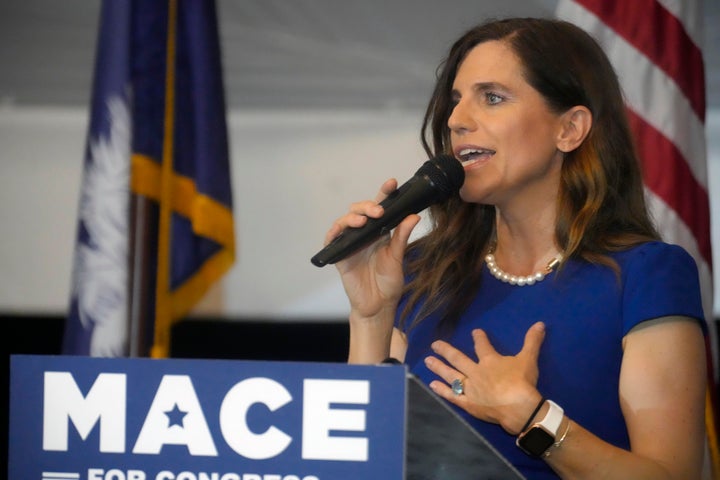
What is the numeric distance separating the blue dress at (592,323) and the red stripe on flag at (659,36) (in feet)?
3.43

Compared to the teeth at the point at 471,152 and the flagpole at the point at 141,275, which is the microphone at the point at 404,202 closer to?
the teeth at the point at 471,152

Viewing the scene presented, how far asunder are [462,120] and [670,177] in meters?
0.99

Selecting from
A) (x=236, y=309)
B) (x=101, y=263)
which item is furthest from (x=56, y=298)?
(x=101, y=263)

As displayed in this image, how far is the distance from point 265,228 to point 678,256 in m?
2.05

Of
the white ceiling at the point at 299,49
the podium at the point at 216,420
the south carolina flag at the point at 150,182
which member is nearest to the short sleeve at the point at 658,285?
the podium at the point at 216,420

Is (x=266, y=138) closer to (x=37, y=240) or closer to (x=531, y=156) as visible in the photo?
(x=37, y=240)

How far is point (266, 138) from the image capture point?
3305 millimetres

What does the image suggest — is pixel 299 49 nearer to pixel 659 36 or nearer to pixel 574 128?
pixel 659 36

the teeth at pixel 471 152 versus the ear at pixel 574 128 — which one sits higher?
the ear at pixel 574 128

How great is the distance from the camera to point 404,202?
1.37 m

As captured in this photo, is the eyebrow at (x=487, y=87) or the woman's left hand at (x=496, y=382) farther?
the eyebrow at (x=487, y=87)

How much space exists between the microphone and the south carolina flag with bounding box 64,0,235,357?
138 centimetres

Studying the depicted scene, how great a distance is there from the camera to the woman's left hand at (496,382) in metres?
1.21

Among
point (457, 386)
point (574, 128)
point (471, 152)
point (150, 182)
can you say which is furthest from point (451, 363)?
point (150, 182)
